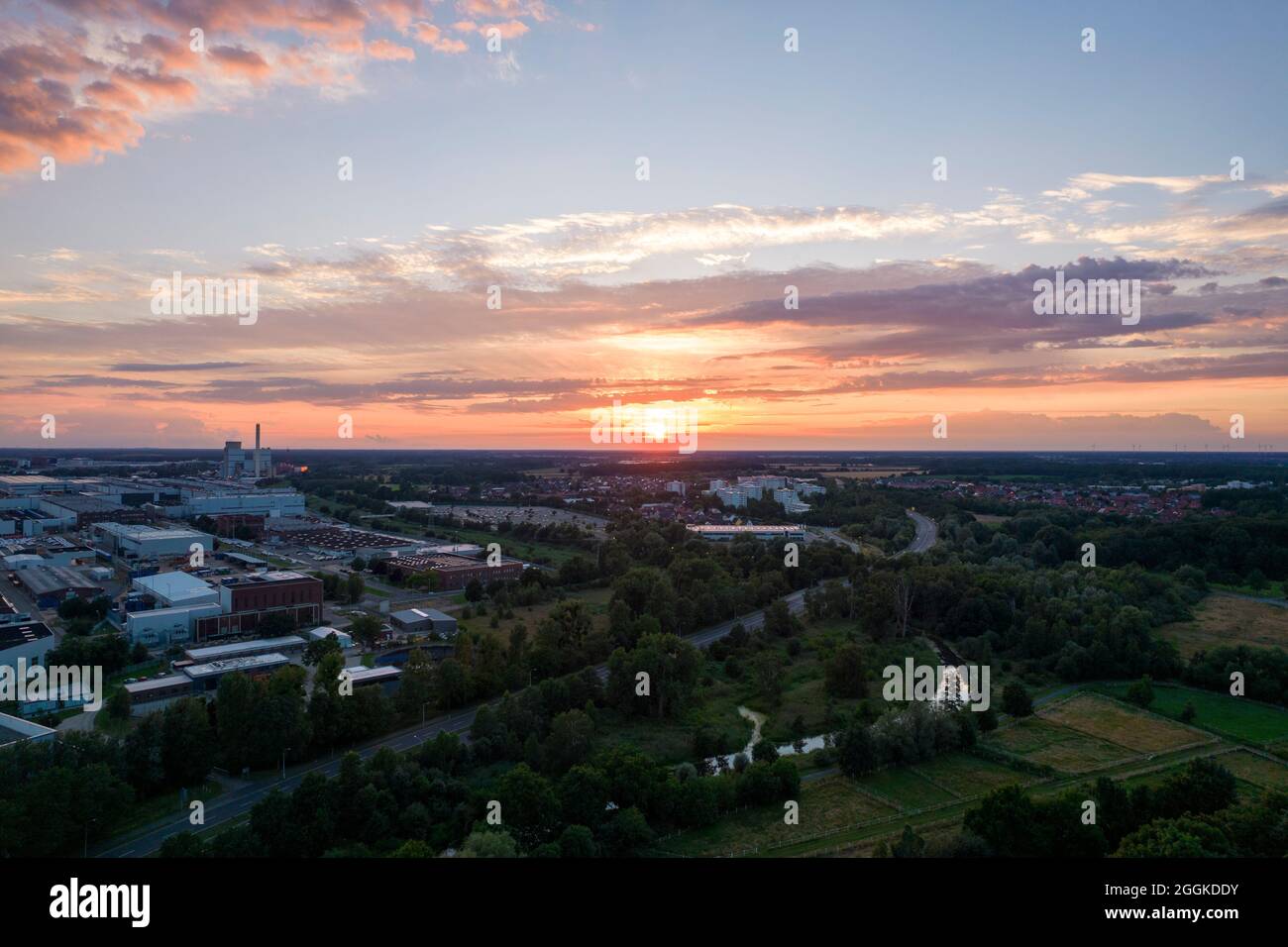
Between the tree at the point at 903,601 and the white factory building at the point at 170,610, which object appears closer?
the white factory building at the point at 170,610

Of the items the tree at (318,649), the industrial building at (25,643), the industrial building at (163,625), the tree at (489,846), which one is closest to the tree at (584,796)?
the tree at (489,846)

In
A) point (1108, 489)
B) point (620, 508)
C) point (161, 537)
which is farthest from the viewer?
point (1108, 489)

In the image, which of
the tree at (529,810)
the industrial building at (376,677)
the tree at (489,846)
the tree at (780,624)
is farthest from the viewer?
the tree at (780,624)

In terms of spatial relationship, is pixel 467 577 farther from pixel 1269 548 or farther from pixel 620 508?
pixel 1269 548

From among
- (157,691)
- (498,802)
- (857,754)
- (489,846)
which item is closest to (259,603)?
(157,691)

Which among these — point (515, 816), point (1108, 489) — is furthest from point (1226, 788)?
point (1108, 489)

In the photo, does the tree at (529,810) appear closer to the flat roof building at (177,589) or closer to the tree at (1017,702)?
the tree at (1017,702)

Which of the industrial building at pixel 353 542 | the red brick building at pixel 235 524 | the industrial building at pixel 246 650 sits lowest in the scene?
the industrial building at pixel 246 650
